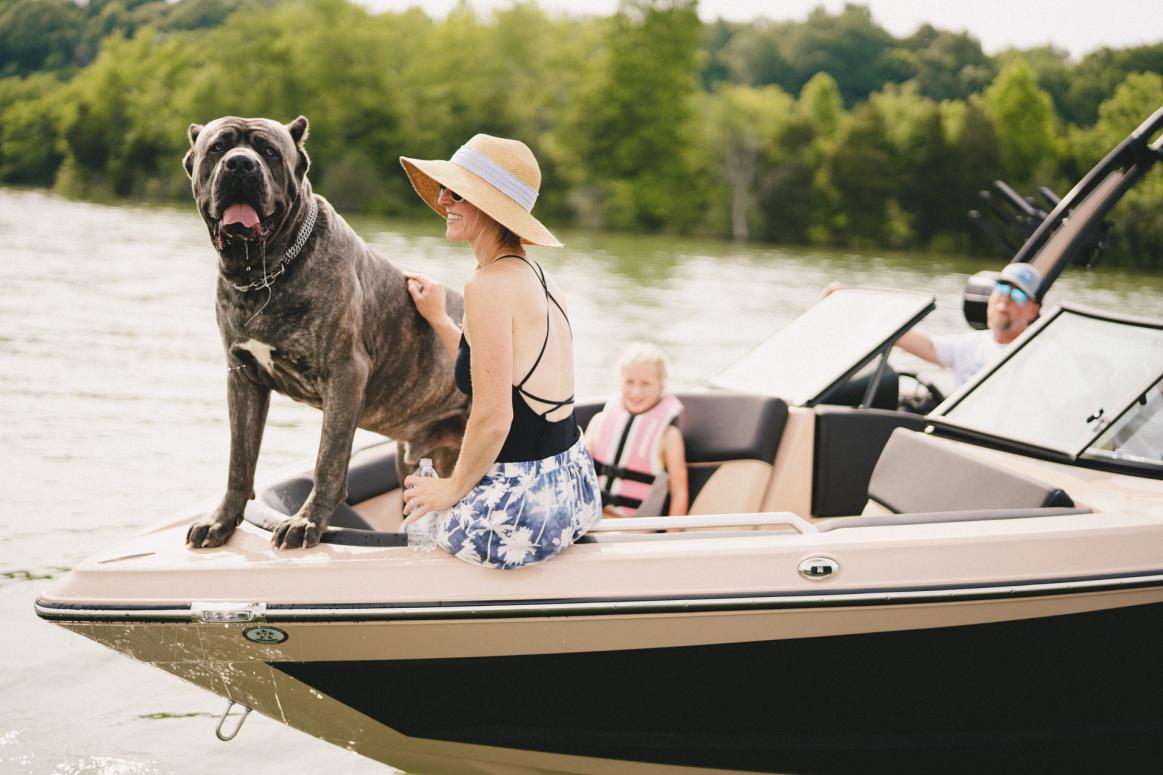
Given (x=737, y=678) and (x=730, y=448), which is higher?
(x=730, y=448)

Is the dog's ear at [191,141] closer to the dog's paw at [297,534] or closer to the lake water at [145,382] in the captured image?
the dog's paw at [297,534]

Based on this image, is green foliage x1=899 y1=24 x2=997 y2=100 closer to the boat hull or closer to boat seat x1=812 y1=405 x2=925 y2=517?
boat seat x1=812 y1=405 x2=925 y2=517

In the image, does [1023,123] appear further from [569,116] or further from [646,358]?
[646,358]

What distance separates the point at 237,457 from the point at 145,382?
30.9 ft

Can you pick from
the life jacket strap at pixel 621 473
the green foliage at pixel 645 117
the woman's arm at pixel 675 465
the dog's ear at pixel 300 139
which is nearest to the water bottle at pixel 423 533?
the dog's ear at pixel 300 139

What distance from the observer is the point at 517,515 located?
283 cm

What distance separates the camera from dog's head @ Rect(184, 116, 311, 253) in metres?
2.78

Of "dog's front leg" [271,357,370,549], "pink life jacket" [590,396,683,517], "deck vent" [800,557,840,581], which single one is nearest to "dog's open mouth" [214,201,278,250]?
"dog's front leg" [271,357,370,549]

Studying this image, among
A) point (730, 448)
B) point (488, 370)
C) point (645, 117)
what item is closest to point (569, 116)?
point (645, 117)

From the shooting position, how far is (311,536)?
3041mm

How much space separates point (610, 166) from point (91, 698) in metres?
49.3

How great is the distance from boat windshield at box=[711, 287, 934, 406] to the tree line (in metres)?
39.6

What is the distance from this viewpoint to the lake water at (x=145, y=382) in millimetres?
4242

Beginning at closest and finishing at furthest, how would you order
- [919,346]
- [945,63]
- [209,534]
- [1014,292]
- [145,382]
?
[209,534] < [1014,292] < [919,346] < [145,382] < [945,63]
